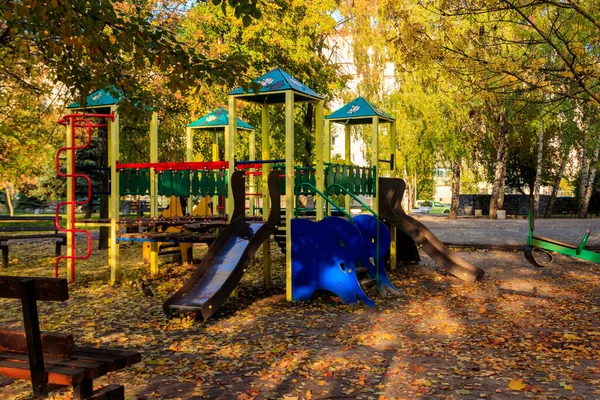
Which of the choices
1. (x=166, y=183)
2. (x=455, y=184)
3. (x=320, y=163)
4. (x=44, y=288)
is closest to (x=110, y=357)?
(x=44, y=288)

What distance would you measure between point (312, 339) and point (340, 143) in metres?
64.7

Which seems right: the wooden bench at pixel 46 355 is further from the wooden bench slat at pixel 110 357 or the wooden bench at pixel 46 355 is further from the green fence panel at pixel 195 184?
the green fence panel at pixel 195 184

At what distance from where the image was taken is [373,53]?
3161 cm

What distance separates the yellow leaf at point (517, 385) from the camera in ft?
16.6

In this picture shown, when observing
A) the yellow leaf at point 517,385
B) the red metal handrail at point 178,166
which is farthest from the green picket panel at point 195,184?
the yellow leaf at point 517,385

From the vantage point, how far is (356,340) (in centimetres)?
695

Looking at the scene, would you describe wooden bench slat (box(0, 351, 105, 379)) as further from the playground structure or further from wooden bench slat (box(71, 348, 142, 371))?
the playground structure

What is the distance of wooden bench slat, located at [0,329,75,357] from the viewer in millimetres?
3818

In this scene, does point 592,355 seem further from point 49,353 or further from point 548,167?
point 548,167

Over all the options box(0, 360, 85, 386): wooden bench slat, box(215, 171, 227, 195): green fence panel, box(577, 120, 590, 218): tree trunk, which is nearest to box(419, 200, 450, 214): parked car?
box(577, 120, 590, 218): tree trunk

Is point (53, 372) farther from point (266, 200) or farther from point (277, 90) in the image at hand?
point (266, 200)

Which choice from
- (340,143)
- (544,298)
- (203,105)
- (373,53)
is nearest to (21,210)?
(340,143)

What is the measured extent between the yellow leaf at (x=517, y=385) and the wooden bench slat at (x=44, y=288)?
3.60 m

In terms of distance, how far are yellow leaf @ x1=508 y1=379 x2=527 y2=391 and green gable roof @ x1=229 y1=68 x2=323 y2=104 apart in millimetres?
5680
